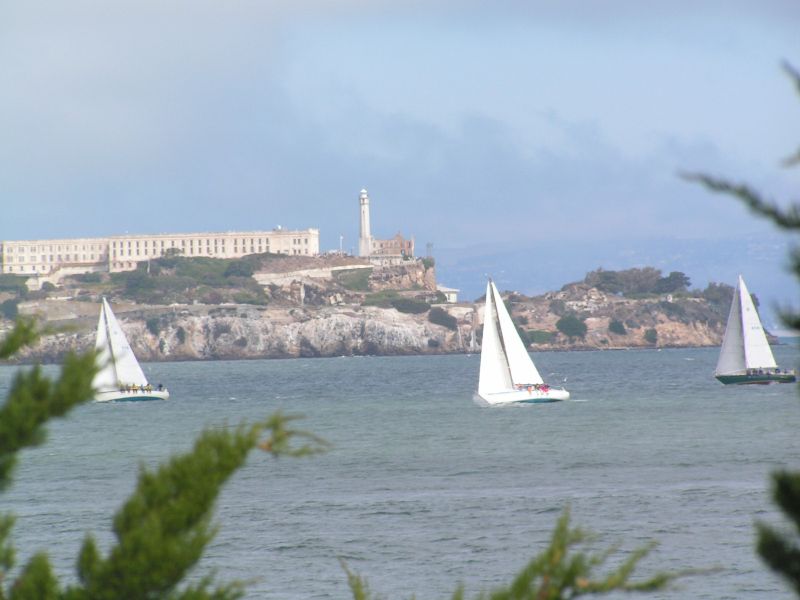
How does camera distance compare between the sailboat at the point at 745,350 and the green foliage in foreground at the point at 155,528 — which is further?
the sailboat at the point at 745,350

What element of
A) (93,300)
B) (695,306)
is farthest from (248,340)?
(695,306)

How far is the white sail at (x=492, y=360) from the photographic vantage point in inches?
2362

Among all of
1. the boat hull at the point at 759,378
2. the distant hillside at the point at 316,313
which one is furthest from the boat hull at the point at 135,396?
the distant hillside at the point at 316,313

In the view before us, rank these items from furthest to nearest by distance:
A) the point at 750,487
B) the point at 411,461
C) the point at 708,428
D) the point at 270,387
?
the point at 270,387
the point at 708,428
the point at 411,461
the point at 750,487

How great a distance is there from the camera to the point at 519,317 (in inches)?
7456

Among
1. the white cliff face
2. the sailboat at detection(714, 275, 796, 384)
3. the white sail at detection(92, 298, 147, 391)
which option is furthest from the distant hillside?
the sailboat at detection(714, 275, 796, 384)

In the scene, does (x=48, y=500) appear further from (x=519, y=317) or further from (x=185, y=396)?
(x=519, y=317)

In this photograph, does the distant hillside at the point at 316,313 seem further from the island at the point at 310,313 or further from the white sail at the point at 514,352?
the white sail at the point at 514,352

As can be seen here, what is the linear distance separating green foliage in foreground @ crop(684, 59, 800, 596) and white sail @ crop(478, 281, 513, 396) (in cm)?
5276

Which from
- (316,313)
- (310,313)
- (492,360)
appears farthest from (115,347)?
(316,313)

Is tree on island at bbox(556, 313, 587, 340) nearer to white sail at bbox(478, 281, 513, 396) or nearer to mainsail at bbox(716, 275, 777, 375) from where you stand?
mainsail at bbox(716, 275, 777, 375)

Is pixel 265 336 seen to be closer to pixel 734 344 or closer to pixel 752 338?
pixel 734 344

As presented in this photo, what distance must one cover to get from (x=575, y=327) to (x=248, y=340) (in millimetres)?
45032

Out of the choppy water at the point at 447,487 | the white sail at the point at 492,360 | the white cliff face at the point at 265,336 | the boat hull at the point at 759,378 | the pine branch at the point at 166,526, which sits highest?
the white cliff face at the point at 265,336
